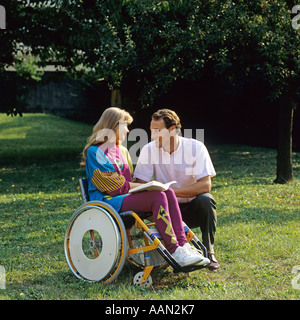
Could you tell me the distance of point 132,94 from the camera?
509 inches

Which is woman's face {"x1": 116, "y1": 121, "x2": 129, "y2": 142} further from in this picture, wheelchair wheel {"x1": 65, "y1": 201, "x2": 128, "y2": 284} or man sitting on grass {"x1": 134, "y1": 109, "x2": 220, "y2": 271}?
wheelchair wheel {"x1": 65, "y1": 201, "x2": 128, "y2": 284}

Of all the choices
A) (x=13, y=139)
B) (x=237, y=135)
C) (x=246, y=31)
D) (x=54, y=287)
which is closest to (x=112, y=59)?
(x=246, y=31)

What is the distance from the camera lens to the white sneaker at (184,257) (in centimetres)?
391

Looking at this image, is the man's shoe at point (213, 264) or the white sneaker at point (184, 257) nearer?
the white sneaker at point (184, 257)

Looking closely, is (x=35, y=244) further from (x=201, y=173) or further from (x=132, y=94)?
(x=132, y=94)

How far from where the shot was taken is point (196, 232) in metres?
5.97

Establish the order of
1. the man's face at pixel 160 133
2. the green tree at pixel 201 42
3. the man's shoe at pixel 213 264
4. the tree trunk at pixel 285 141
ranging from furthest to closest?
the tree trunk at pixel 285 141 < the green tree at pixel 201 42 < the man's face at pixel 160 133 < the man's shoe at pixel 213 264

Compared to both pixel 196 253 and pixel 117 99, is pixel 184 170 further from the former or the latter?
pixel 117 99

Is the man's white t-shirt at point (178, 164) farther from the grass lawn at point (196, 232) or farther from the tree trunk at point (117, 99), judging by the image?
the tree trunk at point (117, 99)

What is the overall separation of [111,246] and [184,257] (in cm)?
58

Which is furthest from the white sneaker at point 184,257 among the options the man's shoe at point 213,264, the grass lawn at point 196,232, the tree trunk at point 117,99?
the tree trunk at point 117,99

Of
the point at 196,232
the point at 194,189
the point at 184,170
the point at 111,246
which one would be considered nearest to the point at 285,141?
the point at 196,232

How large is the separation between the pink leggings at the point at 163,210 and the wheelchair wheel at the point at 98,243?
0.19 metres

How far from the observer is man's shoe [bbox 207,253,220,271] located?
177 inches
